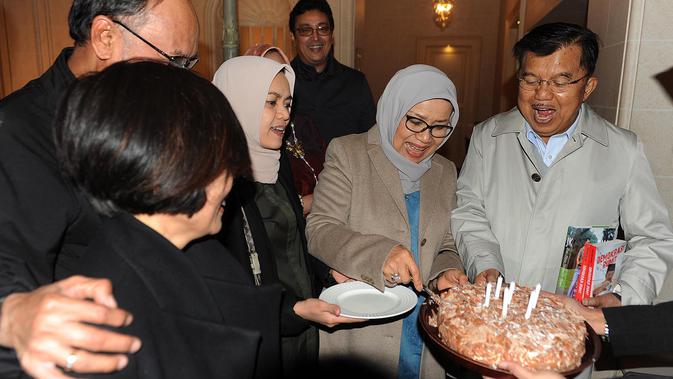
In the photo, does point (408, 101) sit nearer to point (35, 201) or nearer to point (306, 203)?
point (306, 203)

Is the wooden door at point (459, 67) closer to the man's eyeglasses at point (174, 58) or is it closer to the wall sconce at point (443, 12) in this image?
the wall sconce at point (443, 12)

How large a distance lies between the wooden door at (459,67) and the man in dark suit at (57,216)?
10944 mm

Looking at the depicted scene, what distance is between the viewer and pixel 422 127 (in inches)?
81.5

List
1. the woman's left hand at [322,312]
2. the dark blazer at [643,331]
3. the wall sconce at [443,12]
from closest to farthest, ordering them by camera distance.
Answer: the dark blazer at [643,331] → the woman's left hand at [322,312] → the wall sconce at [443,12]

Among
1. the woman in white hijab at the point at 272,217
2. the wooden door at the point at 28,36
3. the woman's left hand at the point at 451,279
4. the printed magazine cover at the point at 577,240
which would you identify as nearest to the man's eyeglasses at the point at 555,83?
the printed magazine cover at the point at 577,240

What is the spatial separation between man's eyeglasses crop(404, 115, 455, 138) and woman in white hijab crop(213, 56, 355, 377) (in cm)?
56

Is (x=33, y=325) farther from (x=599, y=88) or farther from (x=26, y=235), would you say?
(x=599, y=88)

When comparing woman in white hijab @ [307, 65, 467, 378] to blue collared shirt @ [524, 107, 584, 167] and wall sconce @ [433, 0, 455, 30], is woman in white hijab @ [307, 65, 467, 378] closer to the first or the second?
blue collared shirt @ [524, 107, 584, 167]

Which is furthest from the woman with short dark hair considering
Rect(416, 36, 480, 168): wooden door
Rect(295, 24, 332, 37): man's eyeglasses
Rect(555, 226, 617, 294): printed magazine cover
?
Rect(416, 36, 480, 168): wooden door

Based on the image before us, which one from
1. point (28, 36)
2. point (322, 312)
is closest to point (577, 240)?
point (322, 312)

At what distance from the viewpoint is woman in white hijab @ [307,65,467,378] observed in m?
2.05

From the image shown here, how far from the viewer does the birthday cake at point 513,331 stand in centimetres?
140

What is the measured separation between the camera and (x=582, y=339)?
1.49 m

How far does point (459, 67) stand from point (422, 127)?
1069 cm
